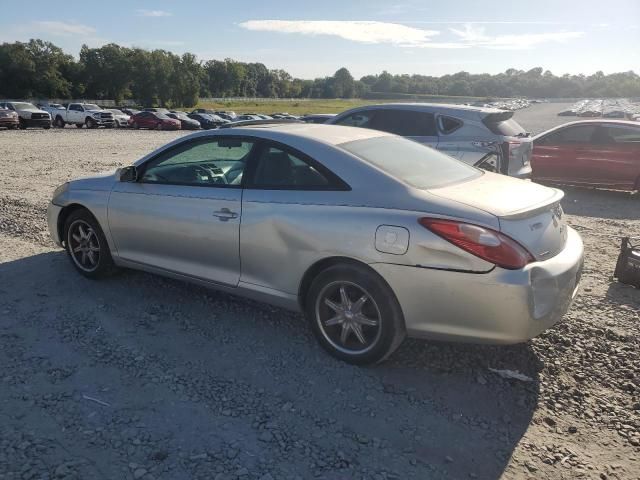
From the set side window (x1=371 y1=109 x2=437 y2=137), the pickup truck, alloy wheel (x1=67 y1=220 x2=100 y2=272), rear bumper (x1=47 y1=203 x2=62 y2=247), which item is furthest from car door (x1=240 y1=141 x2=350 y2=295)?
the pickup truck

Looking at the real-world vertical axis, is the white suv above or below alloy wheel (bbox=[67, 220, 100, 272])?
above

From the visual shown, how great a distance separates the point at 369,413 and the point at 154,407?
48.3 inches

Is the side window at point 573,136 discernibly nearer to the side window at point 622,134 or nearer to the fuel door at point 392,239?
the side window at point 622,134

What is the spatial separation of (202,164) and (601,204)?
7.68 m

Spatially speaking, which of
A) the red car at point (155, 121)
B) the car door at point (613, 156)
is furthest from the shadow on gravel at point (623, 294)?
the red car at point (155, 121)

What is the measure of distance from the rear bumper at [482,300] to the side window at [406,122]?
5502 millimetres

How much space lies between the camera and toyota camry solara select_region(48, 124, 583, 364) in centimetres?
313

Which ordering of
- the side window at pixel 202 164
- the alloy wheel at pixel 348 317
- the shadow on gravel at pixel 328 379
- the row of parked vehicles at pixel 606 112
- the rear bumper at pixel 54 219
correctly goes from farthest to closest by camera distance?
the row of parked vehicles at pixel 606 112 → the rear bumper at pixel 54 219 → the side window at pixel 202 164 → the alloy wheel at pixel 348 317 → the shadow on gravel at pixel 328 379

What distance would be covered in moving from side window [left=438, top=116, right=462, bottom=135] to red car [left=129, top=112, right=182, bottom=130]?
3252 centimetres

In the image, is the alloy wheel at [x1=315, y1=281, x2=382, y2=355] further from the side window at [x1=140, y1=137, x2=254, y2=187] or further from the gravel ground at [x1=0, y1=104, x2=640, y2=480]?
the side window at [x1=140, y1=137, x2=254, y2=187]

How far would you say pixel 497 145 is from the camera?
27.1 ft

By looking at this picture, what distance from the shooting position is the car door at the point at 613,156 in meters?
9.91

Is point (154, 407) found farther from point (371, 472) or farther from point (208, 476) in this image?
point (371, 472)

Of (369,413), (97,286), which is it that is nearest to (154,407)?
(369,413)
